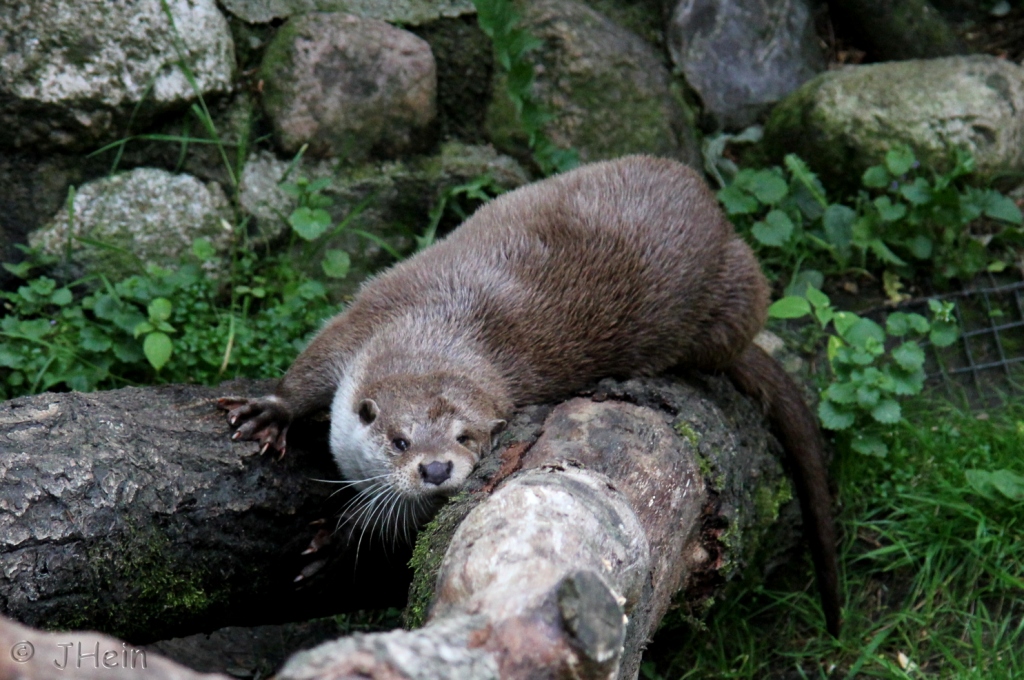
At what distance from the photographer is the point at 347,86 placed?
323 cm

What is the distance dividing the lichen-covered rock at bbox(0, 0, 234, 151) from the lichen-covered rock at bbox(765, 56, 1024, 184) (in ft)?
6.37

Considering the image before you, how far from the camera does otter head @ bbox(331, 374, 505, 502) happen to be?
2.21 m

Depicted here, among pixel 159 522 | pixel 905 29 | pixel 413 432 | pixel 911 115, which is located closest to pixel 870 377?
pixel 911 115

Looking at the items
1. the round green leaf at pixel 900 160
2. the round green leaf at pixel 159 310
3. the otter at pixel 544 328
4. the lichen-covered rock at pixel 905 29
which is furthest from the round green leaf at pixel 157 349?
the lichen-covered rock at pixel 905 29

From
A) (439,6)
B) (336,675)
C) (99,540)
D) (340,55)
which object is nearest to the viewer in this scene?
(336,675)

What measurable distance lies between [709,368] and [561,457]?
91cm

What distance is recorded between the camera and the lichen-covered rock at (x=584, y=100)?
3486 millimetres

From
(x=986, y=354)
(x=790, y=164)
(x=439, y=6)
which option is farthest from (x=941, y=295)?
(x=439, y=6)

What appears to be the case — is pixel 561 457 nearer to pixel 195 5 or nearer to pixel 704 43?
pixel 195 5

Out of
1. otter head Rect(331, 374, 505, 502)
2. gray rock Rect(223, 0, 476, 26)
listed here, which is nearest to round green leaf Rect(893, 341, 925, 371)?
otter head Rect(331, 374, 505, 502)

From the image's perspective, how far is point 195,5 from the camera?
120 inches

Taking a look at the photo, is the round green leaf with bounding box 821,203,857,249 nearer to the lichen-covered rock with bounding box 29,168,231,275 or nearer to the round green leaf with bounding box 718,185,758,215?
the round green leaf with bounding box 718,185,758,215

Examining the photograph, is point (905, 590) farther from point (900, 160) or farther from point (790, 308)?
point (900, 160)

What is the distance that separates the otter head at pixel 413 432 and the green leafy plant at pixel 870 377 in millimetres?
1030
